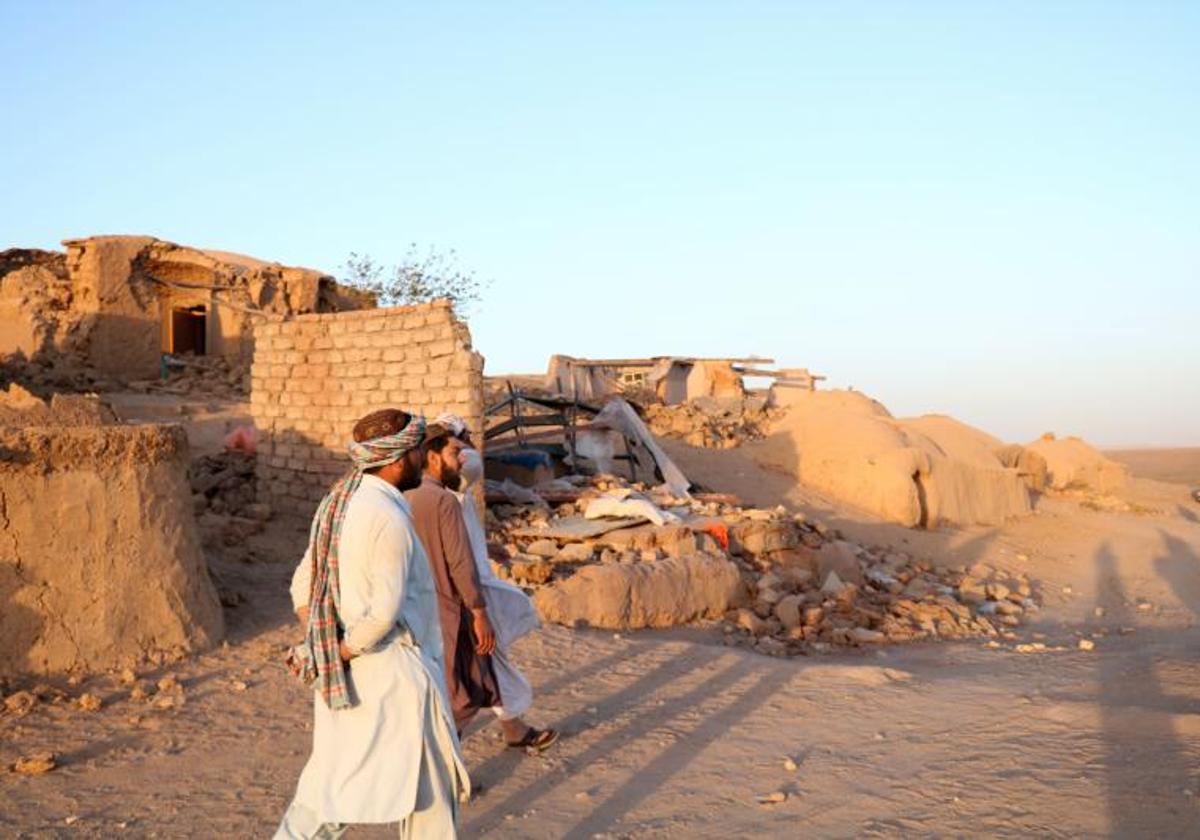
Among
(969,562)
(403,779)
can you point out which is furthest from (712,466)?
(403,779)

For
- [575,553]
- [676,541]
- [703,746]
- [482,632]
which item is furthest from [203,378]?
[482,632]

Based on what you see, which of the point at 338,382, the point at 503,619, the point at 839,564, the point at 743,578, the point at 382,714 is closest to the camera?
the point at 382,714

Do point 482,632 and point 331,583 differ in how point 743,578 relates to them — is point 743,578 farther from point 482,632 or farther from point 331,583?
point 331,583

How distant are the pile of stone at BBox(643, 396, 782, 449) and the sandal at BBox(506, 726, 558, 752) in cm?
1203

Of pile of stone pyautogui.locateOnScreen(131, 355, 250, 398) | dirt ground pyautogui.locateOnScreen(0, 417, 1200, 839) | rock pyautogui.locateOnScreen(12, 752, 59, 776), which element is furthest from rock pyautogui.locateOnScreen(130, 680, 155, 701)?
pile of stone pyautogui.locateOnScreen(131, 355, 250, 398)

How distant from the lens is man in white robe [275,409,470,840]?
8.61 feet

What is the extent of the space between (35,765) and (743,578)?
625cm

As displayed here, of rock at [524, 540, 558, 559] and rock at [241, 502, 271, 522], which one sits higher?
rock at [241, 502, 271, 522]

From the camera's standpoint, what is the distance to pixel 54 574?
5.56 meters

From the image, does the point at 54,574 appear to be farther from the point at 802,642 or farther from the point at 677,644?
the point at 802,642

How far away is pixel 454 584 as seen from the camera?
4.03 m

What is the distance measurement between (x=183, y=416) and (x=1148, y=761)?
14022 millimetres

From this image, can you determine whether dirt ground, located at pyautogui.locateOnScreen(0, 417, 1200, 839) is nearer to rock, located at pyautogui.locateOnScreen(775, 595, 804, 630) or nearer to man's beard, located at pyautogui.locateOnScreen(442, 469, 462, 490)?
rock, located at pyautogui.locateOnScreen(775, 595, 804, 630)

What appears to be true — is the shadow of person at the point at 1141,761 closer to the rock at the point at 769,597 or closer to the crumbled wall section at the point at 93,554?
the rock at the point at 769,597
